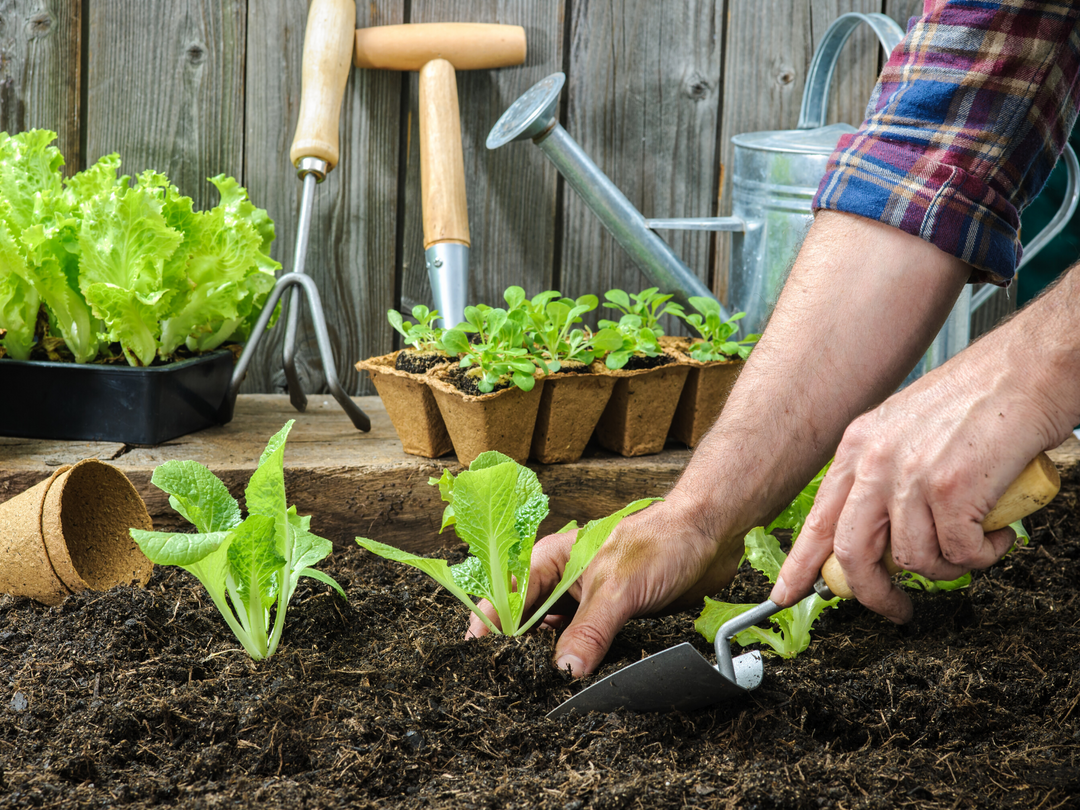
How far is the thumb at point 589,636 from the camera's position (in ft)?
2.56

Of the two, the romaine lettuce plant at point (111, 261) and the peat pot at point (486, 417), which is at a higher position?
the romaine lettuce plant at point (111, 261)

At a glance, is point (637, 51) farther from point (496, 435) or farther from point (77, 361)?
point (77, 361)

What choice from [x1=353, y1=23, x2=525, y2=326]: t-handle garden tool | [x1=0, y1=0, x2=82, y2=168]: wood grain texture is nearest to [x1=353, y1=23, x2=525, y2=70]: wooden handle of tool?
[x1=353, y1=23, x2=525, y2=326]: t-handle garden tool

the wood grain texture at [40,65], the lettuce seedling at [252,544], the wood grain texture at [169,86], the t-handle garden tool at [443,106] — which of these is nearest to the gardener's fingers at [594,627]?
the lettuce seedling at [252,544]

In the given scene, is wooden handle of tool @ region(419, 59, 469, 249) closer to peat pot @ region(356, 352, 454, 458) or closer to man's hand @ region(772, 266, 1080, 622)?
peat pot @ region(356, 352, 454, 458)

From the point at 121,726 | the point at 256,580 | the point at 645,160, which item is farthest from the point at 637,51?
the point at 121,726

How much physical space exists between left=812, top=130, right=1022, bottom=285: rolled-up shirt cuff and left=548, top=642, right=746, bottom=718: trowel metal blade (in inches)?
18.3

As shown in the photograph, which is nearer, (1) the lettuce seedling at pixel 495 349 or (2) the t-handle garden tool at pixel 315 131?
(1) the lettuce seedling at pixel 495 349

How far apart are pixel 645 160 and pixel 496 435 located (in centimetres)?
78

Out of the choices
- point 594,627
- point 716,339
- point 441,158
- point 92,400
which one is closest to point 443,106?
point 441,158

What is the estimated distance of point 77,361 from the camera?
3.83 feet

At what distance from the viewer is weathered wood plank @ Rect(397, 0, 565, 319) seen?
1525 millimetres

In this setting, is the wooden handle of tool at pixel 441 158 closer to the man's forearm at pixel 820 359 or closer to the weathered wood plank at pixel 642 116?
the weathered wood plank at pixel 642 116

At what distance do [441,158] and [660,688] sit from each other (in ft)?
3.14
